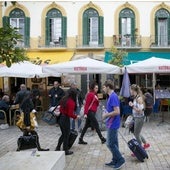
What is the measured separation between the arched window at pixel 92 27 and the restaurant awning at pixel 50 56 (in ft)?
5.02

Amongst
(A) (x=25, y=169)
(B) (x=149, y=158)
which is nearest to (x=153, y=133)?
(B) (x=149, y=158)

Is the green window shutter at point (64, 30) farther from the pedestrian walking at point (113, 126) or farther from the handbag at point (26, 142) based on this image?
the pedestrian walking at point (113, 126)

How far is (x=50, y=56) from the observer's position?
23453 mm

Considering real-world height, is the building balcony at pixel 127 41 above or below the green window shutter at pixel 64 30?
below

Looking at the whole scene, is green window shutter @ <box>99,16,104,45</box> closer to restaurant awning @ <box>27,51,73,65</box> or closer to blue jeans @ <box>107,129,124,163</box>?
restaurant awning @ <box>27,51,73,65</box>

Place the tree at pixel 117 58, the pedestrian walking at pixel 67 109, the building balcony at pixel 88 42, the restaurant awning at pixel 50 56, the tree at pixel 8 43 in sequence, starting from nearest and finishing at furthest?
the tree at pixel 8 43 < the pedestrian walking at pixel 67 109 < the tree at pixel 117 58 < the restaurant awning at pixel 50 56 < the building balcony at pixel 88 42

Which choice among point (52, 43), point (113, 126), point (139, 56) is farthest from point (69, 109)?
point (52, 43)

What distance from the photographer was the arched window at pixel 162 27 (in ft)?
79.3

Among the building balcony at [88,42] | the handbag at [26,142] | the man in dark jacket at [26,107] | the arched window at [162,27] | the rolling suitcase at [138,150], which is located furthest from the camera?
the arched window at [162,27]

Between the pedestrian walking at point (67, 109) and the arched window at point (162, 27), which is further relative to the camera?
the arched window at point (162, 27)

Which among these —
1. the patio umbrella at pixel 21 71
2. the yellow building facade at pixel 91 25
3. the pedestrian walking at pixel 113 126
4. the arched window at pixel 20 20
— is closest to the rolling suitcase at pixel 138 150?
the pedestrian walking at pixel 113 126

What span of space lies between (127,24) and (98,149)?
1570 cm

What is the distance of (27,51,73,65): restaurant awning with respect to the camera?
22516 mm

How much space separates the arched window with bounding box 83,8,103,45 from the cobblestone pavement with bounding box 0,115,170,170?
426 inches
